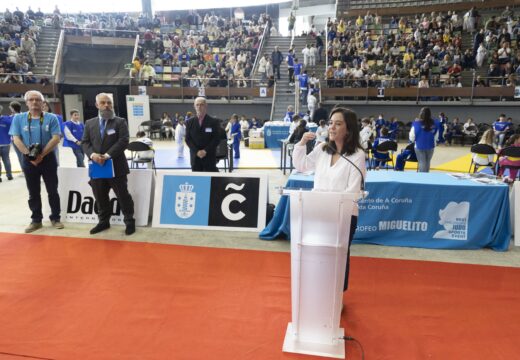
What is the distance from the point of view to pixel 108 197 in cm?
519

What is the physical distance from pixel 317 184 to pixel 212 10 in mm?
27974

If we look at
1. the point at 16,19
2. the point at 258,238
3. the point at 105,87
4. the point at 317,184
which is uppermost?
the point at 16,19

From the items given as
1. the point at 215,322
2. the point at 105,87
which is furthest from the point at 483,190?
the point at 105,87

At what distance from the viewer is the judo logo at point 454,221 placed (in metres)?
4.56

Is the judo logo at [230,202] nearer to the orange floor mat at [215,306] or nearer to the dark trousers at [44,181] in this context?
the orange floor mat at [215,306]

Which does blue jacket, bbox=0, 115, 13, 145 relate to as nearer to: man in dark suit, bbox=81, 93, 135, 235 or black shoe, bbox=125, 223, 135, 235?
man in dark suit, bbox=81, 93, 135, 235

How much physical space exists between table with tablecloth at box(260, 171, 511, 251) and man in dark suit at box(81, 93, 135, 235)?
2.18 metres

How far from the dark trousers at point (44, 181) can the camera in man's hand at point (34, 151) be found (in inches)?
7.1

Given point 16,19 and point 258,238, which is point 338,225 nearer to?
point 258,238

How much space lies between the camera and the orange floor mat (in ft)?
8.89

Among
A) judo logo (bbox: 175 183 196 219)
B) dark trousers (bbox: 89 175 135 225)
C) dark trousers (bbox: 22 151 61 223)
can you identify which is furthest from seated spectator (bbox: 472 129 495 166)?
dark trousers (bbox: 22 151 61 223)

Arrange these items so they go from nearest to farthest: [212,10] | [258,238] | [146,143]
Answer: [258,238]
[146,143]
[212,10]

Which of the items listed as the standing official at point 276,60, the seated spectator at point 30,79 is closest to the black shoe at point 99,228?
the standing official at point 276,60

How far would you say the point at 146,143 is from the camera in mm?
7863
